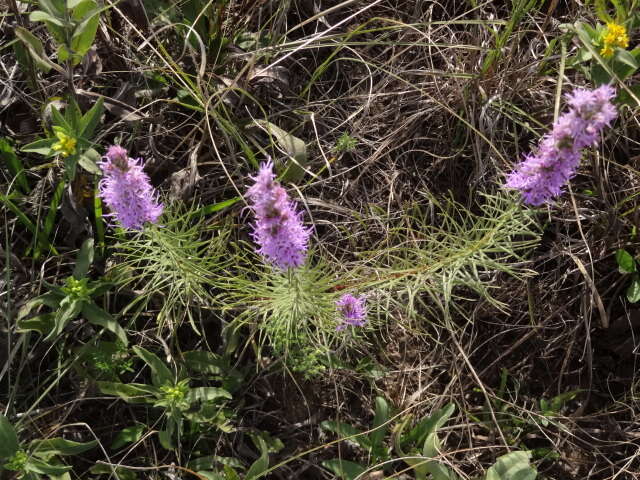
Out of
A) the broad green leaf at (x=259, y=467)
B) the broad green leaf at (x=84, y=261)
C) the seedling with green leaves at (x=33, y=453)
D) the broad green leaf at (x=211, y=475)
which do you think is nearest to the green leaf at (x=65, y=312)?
the broad green leaf at (x=84, y=261)

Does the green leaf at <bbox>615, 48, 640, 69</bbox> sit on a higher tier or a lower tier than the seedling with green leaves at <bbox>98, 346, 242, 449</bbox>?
higher

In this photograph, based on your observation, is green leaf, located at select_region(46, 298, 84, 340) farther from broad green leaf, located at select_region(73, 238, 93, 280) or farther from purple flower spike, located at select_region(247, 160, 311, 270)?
purple flower spike, located at select_region(247, 160, 311, 270)

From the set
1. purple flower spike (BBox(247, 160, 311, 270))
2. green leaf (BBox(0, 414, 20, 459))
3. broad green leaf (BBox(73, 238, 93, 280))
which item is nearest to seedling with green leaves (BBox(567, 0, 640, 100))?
purple flower spike (BBox(247, 160, 311, 270))

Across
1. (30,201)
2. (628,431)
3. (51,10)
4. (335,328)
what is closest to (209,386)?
(335,328)

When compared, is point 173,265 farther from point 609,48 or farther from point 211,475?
point 609,48

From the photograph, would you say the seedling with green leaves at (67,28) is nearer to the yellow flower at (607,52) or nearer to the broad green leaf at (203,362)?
the broad green leaf at (203,362)

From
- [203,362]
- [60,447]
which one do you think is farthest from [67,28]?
[60,447]

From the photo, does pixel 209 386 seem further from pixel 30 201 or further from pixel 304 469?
pixel 30 201
